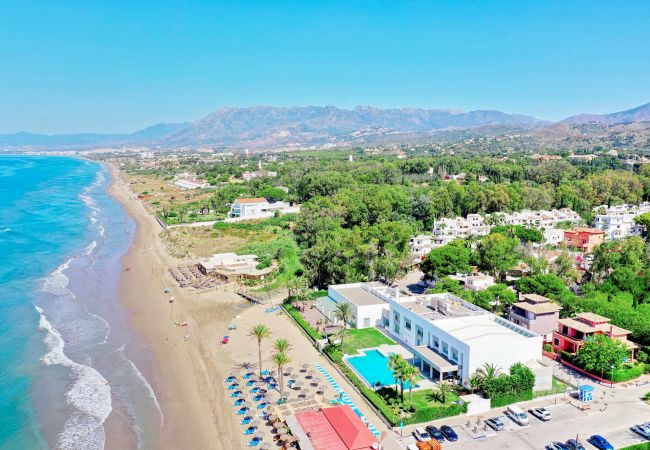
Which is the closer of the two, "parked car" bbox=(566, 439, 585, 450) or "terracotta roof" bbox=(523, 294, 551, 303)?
"parked car" bbox=(566, 439, 585, 450)

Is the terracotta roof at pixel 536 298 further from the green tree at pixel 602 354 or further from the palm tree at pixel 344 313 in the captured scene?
the palm tree at pixel 344 313

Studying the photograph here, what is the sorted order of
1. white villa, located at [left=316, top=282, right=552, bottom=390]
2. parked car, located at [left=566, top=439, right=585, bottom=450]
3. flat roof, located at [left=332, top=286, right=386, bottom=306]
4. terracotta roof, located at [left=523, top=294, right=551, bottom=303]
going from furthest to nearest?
flat roof, located at [left=332, top=286, right=386, bottom=306]
terracotta roof, located at [left=523, top=294, right=551, bottom=303]
white villa, located at [left=316, top=282, right=552, bottom=390]
parked car, located at [left=566, top=439, right=585, bottom=450]

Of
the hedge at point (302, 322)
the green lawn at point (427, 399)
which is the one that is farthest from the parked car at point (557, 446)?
the hedge at point (302, 322)

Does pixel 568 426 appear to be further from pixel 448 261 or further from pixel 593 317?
pixel 448 261

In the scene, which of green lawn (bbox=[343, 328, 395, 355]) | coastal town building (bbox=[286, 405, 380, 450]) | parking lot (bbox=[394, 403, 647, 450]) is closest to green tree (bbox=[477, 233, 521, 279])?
green lawn (bbox=[343, 328, 395, 355])

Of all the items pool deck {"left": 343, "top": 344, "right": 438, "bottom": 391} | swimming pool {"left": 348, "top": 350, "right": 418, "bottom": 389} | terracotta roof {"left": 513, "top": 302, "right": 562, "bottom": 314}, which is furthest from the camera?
terracotta roof {"left": 513, "top": 302, "right": 562, "bottom": 314}

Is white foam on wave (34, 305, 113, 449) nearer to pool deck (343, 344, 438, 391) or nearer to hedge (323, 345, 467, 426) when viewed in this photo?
hedge (323, 345, 467, 426)

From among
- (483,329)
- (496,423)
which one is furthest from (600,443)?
(483,329)

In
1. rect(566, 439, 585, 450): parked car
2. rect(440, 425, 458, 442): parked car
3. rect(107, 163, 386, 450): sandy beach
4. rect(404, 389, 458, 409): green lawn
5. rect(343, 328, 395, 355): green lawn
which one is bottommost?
rect(107, 163, 386, 450): sandy beach
